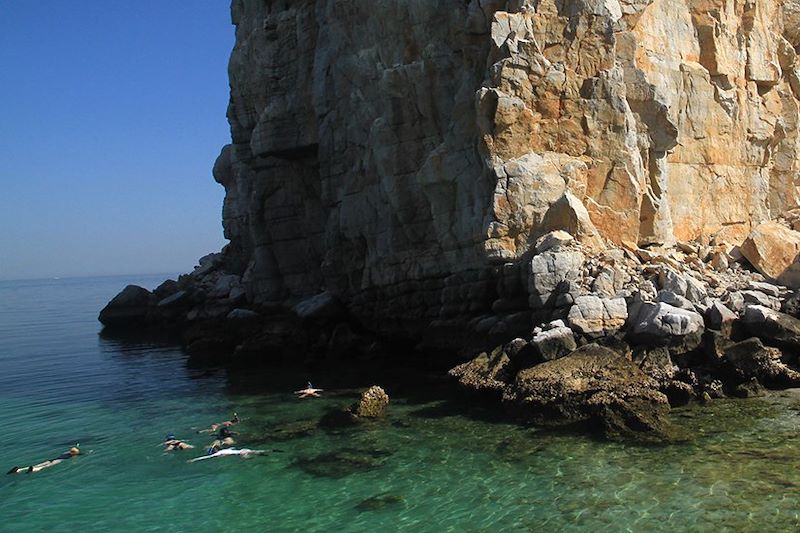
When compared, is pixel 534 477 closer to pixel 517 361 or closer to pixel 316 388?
pixel 517 361

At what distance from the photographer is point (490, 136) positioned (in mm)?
24453

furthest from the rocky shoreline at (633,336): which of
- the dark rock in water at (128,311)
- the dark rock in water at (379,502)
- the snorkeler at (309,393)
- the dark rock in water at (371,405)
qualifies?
the dark rock in water at (128,311)

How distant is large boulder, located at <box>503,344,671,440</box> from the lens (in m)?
15.9

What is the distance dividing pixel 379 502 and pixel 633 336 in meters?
9.64

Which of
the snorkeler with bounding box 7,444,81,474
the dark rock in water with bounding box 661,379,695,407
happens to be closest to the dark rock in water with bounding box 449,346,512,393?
the dark rock in water with bounding box 661,379,695,407

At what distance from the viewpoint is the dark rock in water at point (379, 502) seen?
12.9m

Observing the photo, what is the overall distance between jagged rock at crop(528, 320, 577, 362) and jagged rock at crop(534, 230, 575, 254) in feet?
13.1

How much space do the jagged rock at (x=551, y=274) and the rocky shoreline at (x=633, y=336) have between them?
31 millimetres

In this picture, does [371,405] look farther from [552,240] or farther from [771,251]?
[771,251]

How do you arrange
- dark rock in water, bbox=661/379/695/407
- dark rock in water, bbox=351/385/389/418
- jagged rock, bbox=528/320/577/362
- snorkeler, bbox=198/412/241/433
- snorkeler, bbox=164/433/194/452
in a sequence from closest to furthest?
snorkeler, bbox=164/433/194/452 < dark rock in water, bbox=661/379/695/407 < dark rock in water, bbox=351/385/389/418 < snorkeler, bbox=198/412/241/433 < jagged rock, bbox=528/320/577/362

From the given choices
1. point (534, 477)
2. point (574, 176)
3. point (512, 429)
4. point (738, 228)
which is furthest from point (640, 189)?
point (534, 477)

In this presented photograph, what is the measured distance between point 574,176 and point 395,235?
8368 millimetres

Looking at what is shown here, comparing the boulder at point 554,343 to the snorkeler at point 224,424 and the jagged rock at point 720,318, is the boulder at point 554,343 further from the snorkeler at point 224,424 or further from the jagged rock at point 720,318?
the snorkeler at point 224,424

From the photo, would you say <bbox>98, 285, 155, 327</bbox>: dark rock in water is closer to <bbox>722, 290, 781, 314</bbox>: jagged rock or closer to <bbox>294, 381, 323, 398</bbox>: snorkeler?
<bbox>294, 381, 323, 398</bbox>: snorkeler
